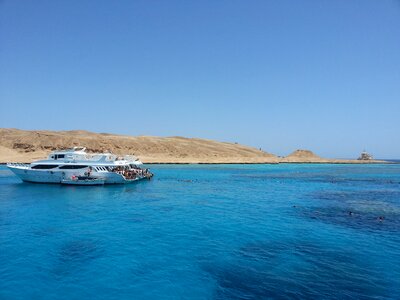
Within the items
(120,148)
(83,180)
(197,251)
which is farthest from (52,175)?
(120,148)

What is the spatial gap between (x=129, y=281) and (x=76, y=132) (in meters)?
177

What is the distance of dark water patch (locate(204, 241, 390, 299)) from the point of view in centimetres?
1322

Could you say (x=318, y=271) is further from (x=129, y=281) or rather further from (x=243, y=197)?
(x=243, y=197)

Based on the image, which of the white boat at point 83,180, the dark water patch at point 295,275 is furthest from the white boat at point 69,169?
the dark water patch at point 295,275

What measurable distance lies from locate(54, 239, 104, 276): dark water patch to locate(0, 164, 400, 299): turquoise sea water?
6 centimetres

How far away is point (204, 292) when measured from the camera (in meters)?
13.4

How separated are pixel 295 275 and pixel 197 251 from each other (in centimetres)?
584

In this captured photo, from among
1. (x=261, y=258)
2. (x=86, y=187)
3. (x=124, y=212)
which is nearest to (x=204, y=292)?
(x=261, y=258)

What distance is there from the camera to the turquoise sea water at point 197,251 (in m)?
13.7

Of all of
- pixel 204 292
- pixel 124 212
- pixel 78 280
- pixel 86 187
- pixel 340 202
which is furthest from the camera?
pixel 86 187

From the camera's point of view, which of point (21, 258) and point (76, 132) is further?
point (76, 132)

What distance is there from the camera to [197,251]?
18.5 meters

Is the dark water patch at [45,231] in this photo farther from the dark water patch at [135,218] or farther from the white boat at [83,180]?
the white boat at [83,180]

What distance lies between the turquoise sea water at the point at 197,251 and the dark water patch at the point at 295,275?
48 mm
